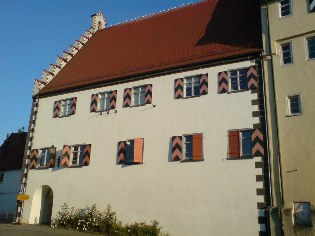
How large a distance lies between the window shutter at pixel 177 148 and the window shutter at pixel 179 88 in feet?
7.63

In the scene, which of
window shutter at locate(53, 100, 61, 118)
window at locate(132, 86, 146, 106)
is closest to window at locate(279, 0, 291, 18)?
window at locate(132, 86, 146, 106)

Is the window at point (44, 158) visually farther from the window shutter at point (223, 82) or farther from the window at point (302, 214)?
the window at point (302, 214)

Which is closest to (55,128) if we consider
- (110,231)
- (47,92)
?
(47,92)

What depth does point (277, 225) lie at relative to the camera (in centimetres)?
1505

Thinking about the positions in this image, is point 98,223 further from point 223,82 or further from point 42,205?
point 223,82

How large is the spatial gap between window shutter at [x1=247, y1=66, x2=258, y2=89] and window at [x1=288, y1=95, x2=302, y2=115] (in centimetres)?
176

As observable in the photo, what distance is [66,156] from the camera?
21.6m

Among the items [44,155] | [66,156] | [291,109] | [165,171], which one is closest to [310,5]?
[291,109]

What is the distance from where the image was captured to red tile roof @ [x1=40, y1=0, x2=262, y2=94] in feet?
64.5

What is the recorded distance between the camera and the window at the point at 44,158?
2266 cm

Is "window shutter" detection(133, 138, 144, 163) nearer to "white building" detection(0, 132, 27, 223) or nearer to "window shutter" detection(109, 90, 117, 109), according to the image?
"window shutter" detection(109, 90, 117, 109)

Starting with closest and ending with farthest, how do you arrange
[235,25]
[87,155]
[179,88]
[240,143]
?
[240,143] < [179,88] < [235,25] < [87,155]

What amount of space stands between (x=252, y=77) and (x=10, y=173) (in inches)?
904

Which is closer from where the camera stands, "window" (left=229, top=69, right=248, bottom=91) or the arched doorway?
"window" (left=229, top=69, right=248, bottom=91)
